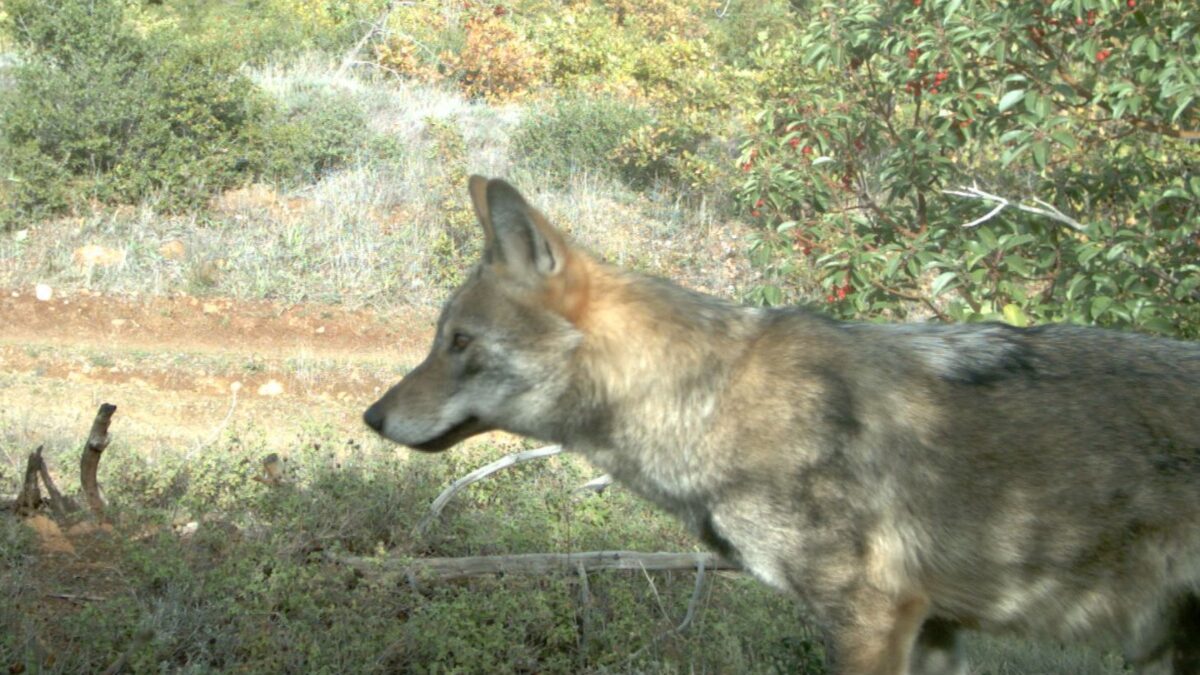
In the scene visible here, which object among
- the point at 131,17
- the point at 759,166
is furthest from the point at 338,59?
the point at 759,166

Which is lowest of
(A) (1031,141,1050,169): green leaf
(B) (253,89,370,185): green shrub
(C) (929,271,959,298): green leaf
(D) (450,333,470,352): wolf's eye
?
(B) (253,89,370,185): green shrub

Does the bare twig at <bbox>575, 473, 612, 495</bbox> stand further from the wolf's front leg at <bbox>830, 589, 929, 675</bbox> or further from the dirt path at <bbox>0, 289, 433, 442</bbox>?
the dirt path at <bbox>0, 289, 433, 442</bbox>

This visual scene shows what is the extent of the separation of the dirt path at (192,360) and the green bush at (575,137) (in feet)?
12.9

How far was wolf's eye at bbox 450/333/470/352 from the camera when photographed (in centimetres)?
443

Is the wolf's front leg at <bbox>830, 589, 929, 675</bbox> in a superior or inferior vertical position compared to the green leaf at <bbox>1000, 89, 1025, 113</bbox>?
inferior

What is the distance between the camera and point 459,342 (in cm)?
445

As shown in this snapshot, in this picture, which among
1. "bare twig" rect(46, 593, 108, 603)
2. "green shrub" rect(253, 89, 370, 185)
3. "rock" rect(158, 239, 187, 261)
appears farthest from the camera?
"green shrub" rect(253, 89, 370, 185)

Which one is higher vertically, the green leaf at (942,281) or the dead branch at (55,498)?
the green leaf at (942,281)

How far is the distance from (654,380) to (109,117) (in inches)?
485

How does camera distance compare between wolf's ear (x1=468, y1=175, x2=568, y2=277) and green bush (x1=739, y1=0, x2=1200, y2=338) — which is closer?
wolf's ear (x1=468, y1=175, x2=568, y2=277)

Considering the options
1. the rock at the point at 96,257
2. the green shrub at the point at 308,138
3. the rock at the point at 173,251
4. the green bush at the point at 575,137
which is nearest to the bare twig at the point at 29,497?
the rock at the point at 96,257

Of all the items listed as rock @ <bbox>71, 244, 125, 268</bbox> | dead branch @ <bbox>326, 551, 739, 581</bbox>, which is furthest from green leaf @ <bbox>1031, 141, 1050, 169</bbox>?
rock @ <bbox>71, 244, 125, 268</bbox>

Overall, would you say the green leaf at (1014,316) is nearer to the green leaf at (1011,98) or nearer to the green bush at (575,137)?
the green leaf at (1011,98)

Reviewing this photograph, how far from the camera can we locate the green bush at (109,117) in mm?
14934
